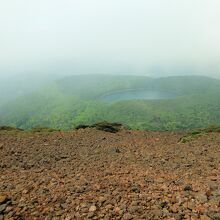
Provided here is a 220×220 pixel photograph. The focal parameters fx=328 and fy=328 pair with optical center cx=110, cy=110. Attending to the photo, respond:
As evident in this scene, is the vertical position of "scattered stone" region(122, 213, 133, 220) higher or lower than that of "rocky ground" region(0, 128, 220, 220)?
higher

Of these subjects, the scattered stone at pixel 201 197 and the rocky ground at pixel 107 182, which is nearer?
the rocky ground at pixel 107 182

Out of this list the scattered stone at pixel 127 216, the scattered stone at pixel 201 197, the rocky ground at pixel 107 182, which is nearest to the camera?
the scattered stone at pixel 127 216

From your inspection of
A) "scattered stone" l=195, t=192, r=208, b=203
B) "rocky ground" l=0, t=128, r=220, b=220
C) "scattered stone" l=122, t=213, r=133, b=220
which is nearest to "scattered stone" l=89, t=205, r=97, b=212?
"rocky ground" l=0, t=128, r=220, b=220

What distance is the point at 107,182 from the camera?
46.1ft

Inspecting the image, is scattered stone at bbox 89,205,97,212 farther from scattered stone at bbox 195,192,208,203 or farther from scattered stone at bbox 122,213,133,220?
scattered stone at bbox 195,192,208,203

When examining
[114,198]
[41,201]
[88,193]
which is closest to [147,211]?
[114,198]

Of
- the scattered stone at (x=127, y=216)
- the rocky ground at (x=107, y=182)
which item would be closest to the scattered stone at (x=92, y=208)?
the rocky ground at (x=107, y=182)

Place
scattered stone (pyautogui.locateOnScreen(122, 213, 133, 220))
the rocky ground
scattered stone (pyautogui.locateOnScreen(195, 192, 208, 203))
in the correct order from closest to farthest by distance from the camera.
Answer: scattered stone (pyautogui.locateOnScreen(122, 213, 133, 220))
the rocky ground
scattered stone (pyautogui.locateOnScreen(195, 192, 208, 203))

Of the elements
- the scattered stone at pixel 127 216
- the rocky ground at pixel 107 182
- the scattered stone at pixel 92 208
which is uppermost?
the scattered stone at pixel 127 216

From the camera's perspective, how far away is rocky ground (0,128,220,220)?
10.9 m

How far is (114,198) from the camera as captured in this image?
39.0ft

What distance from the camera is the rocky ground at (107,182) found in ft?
35.9

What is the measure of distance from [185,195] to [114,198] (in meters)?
2.59

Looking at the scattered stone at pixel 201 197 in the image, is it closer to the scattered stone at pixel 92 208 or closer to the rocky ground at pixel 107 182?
the rocky ground at pixel 107 182
